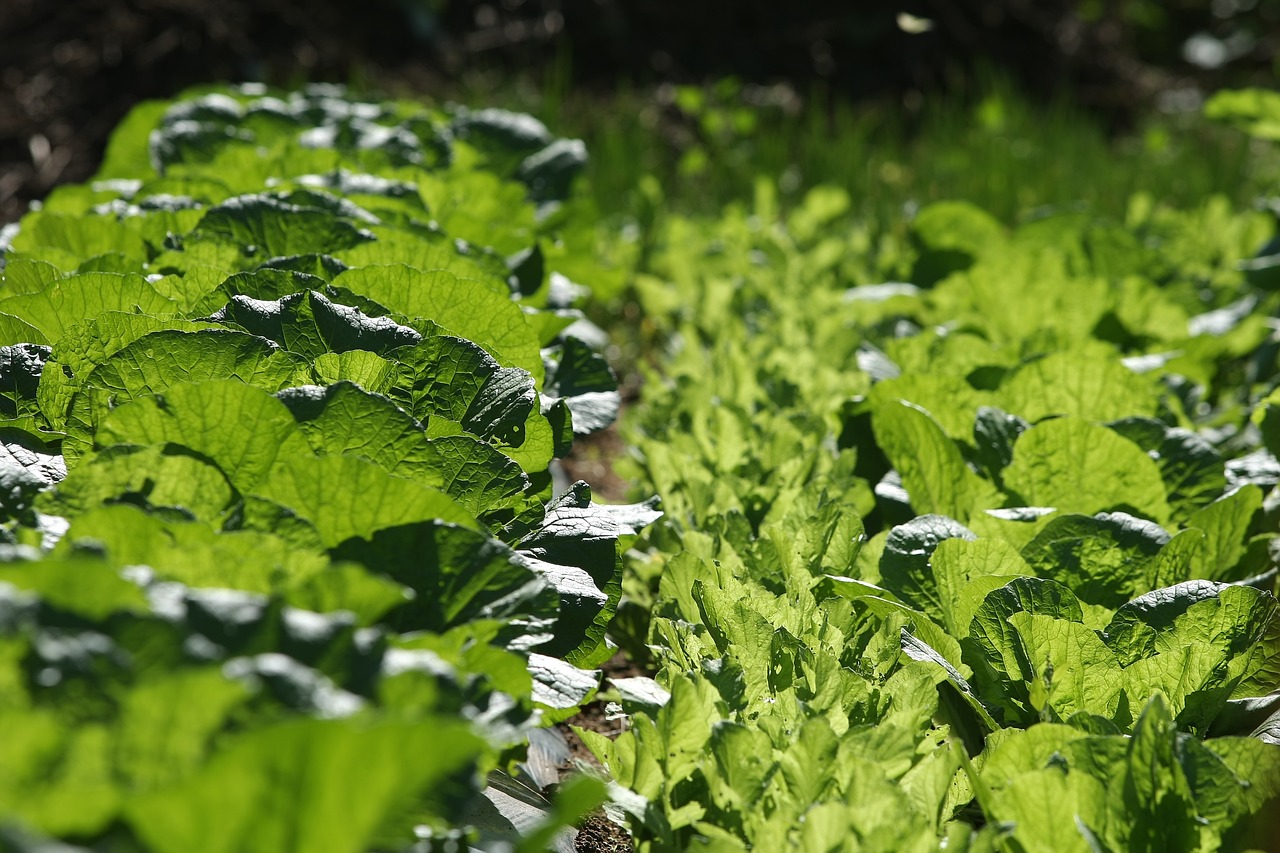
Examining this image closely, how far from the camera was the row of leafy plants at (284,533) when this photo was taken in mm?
861

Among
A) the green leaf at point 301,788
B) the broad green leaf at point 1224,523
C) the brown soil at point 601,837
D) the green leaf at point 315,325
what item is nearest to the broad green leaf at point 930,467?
the broad green leaf at point 1224,523

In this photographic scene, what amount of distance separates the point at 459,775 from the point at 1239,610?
3.82 feet

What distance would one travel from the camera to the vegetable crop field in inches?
36.5

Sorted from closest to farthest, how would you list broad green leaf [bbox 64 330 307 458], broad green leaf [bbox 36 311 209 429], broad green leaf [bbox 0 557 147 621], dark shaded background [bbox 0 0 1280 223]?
broad green leaf [bbox 0 557 147 621] → broad green leaf [bbox 64 330 307 458] → broad green leaf [bbox 36 311 209 429] → dark shaded background [bbox 0 0 1280 223]

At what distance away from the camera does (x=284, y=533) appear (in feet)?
4.12

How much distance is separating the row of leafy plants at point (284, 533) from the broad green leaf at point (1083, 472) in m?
0.74

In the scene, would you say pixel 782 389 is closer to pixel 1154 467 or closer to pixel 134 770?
pixel 1154 467

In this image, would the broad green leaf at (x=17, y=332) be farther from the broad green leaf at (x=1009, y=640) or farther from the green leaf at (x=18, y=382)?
the broad green leaf at (x=1009, y=640)

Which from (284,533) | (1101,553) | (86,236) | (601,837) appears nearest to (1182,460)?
(1101,553)

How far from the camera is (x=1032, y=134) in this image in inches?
215

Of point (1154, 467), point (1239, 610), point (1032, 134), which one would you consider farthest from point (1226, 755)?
point (1032, 134)

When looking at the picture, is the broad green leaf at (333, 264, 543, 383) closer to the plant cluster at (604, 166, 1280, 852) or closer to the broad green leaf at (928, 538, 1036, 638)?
the plant cluster at (604, 166, 1280, 852)

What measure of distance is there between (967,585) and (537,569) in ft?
2.09

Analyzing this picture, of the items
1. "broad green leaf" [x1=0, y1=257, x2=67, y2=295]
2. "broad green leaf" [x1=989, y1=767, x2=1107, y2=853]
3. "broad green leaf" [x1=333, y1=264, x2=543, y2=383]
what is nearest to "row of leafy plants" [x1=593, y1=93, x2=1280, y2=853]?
"broad green leaf" [x1=989, y1=767, x2=1107, y2=853]
